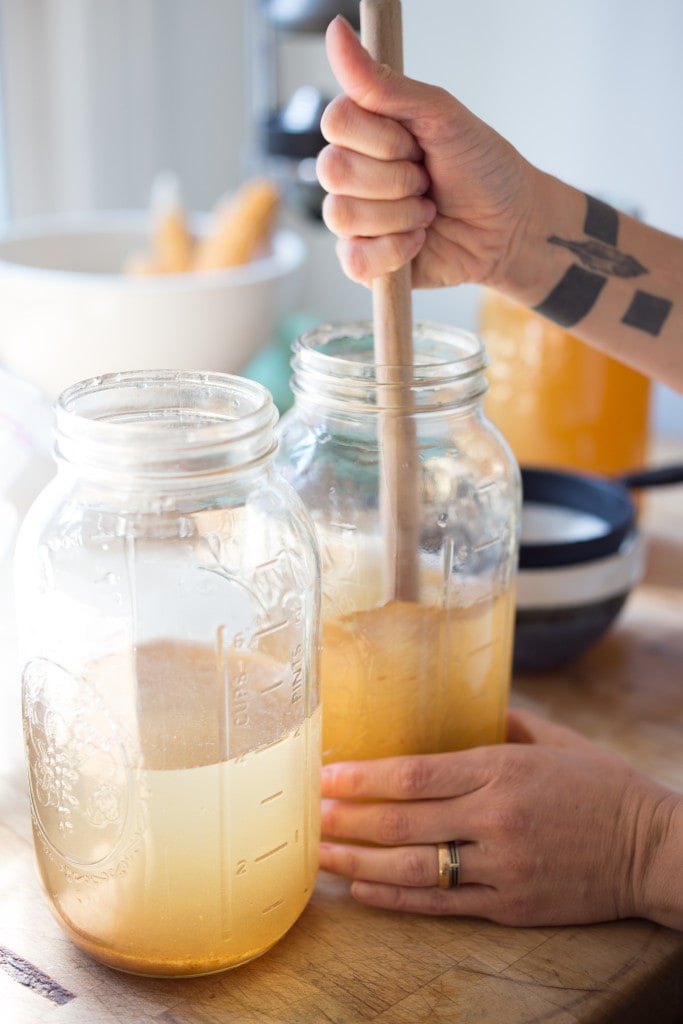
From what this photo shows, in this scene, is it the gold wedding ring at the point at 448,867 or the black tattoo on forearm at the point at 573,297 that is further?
the black tattoo on forearm at the point at 573,297

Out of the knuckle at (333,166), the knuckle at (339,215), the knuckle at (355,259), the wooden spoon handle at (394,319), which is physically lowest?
the wooden spoon handle at (394,319)

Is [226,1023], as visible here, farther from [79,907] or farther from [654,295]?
[654,295]

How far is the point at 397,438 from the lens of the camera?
709 mm

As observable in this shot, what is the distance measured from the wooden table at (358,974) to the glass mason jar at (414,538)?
0.12 metres

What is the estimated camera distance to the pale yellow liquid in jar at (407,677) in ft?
2.38

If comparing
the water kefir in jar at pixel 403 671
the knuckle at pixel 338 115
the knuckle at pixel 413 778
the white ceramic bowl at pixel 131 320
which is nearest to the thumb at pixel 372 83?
the knuckle at pixel 338 115

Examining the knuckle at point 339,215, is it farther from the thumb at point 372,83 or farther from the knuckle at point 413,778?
the knuckle at point 413,778

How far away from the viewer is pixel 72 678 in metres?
0.60

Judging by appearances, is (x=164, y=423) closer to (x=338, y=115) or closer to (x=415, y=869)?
(x=338, y=115)

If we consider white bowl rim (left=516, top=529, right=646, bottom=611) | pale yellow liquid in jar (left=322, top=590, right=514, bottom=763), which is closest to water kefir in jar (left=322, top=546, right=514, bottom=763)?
pale yellow liquid in jar (left=322, top=590, right=514, bottom=763)

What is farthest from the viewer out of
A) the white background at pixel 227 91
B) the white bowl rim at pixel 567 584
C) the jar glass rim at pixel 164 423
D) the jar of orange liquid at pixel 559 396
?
the white background at pixel 227 91

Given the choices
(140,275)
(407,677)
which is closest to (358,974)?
(407,677)

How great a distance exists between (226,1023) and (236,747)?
14cm

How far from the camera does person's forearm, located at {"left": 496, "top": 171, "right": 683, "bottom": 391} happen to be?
85 cm
